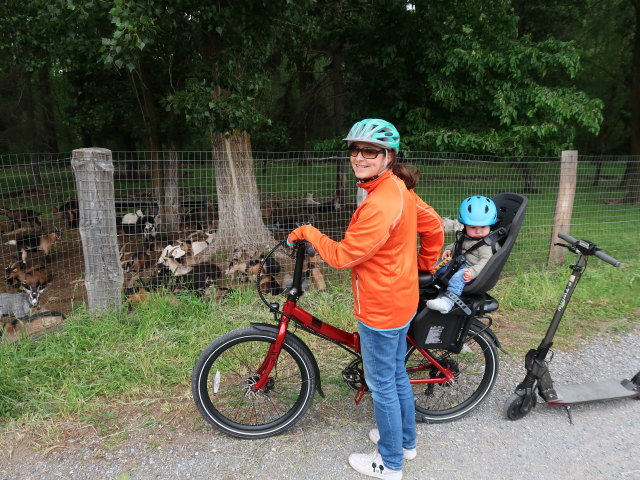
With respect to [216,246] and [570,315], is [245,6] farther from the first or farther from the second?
[570,315]

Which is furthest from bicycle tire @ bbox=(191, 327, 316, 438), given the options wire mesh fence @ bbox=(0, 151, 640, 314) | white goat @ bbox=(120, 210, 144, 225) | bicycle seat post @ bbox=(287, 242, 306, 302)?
white goat @ bbox=(120, 210, 144, 225)

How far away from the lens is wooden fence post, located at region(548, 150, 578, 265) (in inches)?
241

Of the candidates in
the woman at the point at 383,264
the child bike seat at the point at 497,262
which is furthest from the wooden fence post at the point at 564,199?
the woman at the point at 383,264

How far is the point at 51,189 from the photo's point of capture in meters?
5.93

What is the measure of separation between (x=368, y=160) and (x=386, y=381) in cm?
116

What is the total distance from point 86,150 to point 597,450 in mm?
4399

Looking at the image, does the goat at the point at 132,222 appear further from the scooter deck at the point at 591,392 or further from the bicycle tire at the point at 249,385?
the scooter deck at the point at 591,392

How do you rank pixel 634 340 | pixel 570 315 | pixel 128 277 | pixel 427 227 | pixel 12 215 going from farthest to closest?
pixel 12 215
pixel 128 277
pixel 570 315
pixel 634 340
pixel 427 227

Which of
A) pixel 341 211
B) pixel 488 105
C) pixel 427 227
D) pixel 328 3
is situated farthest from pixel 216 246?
pixel 328 3

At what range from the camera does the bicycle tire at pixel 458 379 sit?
124 inches

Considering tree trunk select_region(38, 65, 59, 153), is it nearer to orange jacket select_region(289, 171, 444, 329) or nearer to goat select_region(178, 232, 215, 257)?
goat select_region(178, 232, 215, 257)

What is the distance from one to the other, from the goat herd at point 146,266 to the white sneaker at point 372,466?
8.25 ft

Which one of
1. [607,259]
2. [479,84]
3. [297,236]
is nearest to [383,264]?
[297,236]

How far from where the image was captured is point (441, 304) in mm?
2738
